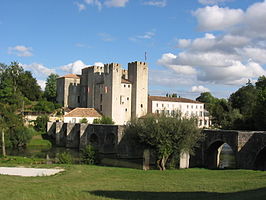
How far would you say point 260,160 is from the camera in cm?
2967

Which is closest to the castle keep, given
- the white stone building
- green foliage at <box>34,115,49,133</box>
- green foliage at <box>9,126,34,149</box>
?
the white stone building

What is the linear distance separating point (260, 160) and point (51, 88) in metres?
71.9

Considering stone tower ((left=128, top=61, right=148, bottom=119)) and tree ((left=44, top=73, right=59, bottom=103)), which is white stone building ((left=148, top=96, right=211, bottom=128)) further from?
tree ((left=44, top=73, right=59, bottom=103))

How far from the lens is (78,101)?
8075cm

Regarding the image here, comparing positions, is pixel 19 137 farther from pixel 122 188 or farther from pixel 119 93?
pixel 122 188

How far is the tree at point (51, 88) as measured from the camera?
302 feet

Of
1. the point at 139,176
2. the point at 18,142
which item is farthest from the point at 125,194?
the point at 18,142

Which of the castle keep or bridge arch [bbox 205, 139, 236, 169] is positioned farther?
the castle keep

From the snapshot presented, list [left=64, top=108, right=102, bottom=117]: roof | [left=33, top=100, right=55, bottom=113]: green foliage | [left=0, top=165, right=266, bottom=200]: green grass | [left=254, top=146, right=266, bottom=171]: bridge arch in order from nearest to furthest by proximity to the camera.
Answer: [left=0, top=165, right=266, bottom=200]: green grass, [left=254, top=146, right=266, bottom=171]: bridge arch, [left=64, top=108, right=102, bottom=117]: roof, [left=33, top=100, right=55, bottom=113]: green foliage

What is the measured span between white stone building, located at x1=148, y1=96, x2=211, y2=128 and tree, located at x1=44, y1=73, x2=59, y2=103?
93.2 feet

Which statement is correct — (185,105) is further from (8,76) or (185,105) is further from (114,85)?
(8,76)

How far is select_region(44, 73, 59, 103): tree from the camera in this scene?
3624 inches

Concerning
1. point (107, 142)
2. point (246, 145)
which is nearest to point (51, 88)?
point (107, 142)

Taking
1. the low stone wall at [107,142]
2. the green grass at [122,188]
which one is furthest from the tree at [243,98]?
the green grass at [122,188]
